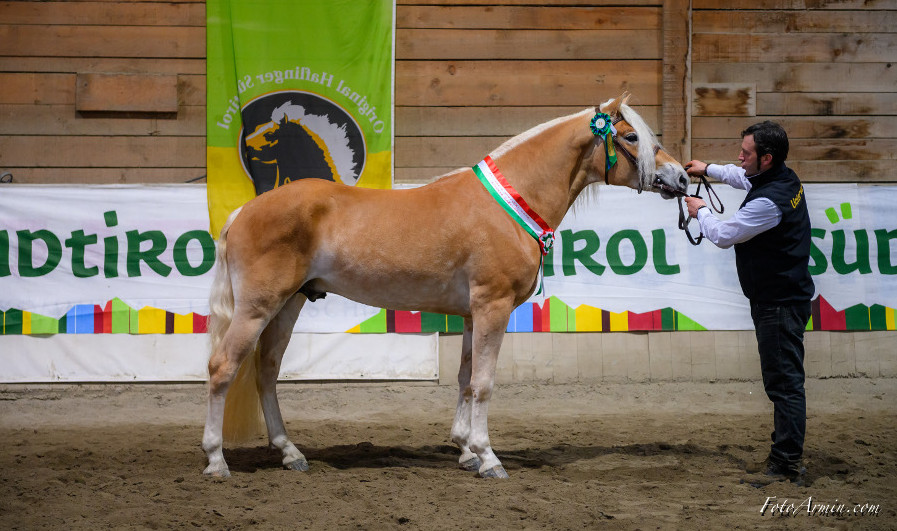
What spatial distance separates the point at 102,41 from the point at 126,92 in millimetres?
478

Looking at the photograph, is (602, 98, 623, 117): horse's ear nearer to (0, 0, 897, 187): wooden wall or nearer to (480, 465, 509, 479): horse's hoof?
(480, 465, 509, 479): horse's hoof

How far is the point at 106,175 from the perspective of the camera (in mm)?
6496

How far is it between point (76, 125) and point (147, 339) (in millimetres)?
1941

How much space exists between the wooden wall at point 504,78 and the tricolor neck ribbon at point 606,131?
8.29ft

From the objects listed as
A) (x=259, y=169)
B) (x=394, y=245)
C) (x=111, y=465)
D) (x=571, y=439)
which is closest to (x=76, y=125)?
(x=259, y=169)

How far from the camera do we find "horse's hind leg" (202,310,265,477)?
390 cm

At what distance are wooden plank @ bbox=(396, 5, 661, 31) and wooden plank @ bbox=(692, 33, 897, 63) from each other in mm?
495

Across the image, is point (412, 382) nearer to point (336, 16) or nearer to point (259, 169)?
point (259, 169)

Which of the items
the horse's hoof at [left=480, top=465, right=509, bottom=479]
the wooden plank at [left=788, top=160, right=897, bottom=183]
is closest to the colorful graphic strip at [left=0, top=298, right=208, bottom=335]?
the horse's hoof at [left=480, top=465, right=509, bottom=479]

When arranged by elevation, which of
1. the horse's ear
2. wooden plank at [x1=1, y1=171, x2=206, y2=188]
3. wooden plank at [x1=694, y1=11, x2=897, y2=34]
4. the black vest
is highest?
wooden plank at [x1=694, y1=11, x2=897, y2=34]

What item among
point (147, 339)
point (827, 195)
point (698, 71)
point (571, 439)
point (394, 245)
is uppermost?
point (698, 71)

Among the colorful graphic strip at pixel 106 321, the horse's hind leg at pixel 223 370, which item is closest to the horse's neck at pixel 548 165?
the horse's hind leg at pixel 223 370

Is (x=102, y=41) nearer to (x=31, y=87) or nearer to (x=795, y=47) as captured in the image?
(x=31, y=87)

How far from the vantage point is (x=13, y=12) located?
6406mm
